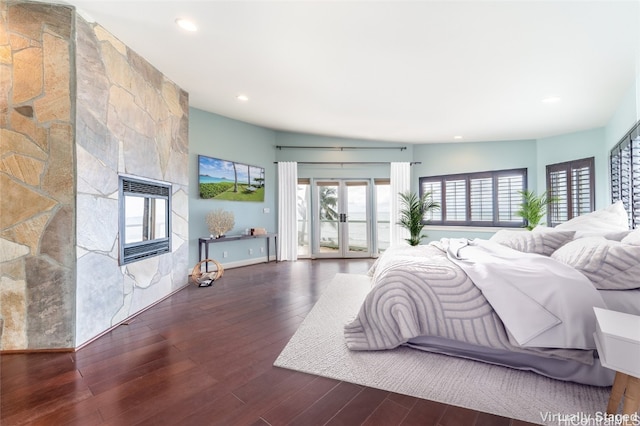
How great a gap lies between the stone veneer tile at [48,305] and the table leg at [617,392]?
3.51 meters

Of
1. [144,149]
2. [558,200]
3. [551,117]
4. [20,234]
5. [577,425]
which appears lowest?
[577,425]

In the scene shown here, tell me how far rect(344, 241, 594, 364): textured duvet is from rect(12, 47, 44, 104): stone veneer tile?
312 cm

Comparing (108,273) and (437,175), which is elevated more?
(437,175)

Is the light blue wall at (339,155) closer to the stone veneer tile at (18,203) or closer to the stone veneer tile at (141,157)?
the stone veneer tile at (141,157)

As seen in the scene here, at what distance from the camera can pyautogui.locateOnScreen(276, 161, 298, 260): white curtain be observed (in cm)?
563

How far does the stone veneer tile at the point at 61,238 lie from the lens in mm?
2059

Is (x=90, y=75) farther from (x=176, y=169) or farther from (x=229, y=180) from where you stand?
(x=229, y=180)

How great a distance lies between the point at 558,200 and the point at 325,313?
505cm

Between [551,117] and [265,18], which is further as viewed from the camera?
[551,117]

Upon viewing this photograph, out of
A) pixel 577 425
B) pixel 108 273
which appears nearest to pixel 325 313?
pixel 577 425

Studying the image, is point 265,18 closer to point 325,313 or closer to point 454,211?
point 325,313

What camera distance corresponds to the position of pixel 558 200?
15.9ft

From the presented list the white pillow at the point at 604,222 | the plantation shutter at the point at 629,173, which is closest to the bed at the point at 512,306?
the white pillow at the point at 604,222

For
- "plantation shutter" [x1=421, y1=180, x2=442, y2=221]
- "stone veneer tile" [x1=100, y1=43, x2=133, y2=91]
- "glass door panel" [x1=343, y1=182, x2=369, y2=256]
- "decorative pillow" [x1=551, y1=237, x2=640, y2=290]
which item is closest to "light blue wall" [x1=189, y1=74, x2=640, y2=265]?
"plantation shutter" [x1=421, y1=180, x2=442, y2=221]
